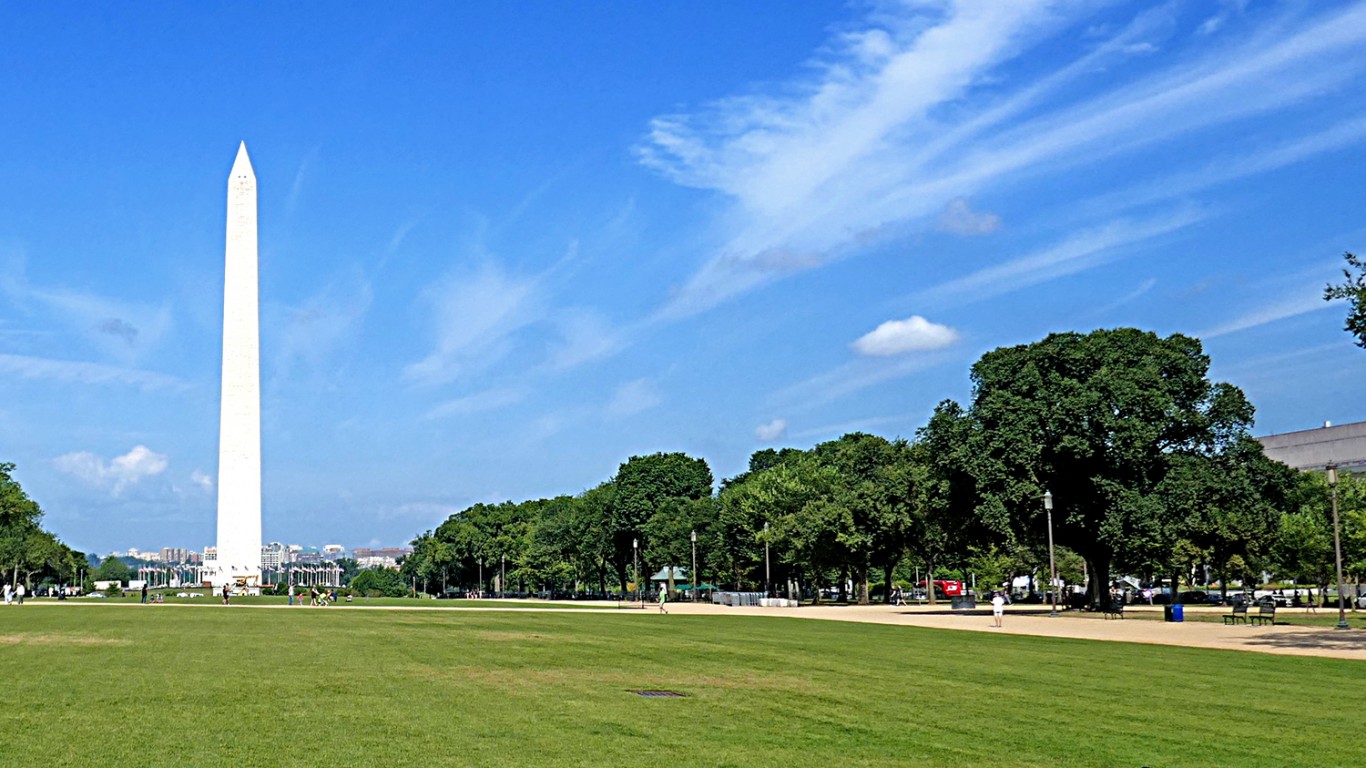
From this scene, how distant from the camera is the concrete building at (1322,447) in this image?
15700cm

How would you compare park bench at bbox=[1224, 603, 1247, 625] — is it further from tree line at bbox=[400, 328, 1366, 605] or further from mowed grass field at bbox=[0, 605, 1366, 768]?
mowed grass field at bbox=[0, 605, 1366, 768]

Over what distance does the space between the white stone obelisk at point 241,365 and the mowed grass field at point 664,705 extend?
71.5m

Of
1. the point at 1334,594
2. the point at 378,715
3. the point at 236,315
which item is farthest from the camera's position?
the point at 1334,594

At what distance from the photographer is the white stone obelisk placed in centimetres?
10325

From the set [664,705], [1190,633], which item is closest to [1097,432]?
[1190,633]

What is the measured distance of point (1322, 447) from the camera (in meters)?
164

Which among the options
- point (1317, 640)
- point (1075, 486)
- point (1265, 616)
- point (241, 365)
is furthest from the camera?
point (241, 365)

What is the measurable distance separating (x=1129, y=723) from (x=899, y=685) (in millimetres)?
5961

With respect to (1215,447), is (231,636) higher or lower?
lower

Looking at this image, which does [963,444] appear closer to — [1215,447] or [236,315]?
[1215,447]

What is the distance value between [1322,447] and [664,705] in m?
165

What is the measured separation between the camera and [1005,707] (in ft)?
65.2

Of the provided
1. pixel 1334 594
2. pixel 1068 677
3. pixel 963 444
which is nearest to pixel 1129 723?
pixel 1068 677

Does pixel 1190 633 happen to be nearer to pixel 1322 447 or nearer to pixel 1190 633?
pixel 1190 633
